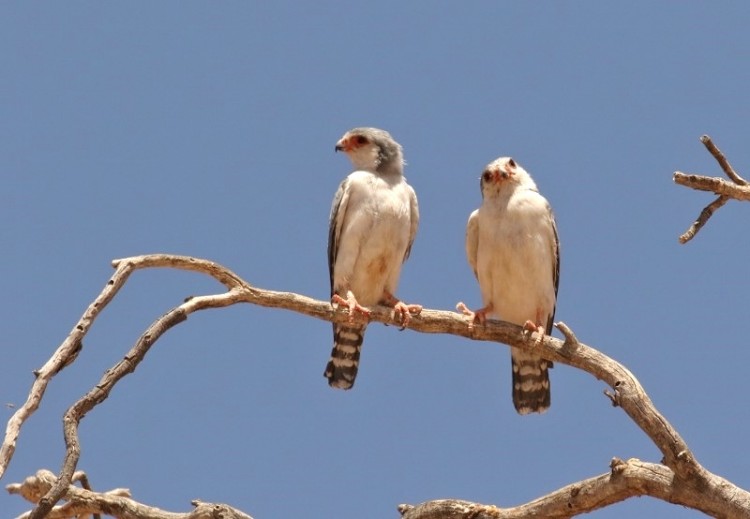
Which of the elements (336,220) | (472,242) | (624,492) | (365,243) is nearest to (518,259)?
(472,242)

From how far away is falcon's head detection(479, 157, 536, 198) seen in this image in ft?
36.9

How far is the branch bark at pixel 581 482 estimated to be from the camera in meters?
7.54

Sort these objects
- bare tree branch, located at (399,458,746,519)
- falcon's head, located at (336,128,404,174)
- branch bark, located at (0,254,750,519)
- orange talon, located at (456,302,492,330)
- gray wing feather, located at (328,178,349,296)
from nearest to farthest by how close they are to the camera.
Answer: branch bark, located at (0,254,750,519) < bare tree branch, located at (399,458,746,519) < orange talon, located at (456,302,492,330) < gray wing feather, located at (328,178,349,296) < falcon's head, located at (336,128,404,174)

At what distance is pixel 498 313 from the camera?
435 inches

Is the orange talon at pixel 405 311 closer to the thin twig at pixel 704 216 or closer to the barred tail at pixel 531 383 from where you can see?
the barred tail at pixel 531 383

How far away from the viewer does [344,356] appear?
11.5m

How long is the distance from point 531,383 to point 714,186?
314 centimetres

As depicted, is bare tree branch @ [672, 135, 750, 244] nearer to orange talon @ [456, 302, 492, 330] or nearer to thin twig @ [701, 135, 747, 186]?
thin twig @ [701, 135, 747, 186]

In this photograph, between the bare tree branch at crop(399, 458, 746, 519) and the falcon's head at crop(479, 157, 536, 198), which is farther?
the falcon's head at crop(479, 157, 536, 198)

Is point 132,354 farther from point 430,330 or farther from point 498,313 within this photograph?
A: point 498,313

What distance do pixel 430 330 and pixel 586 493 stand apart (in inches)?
97.7

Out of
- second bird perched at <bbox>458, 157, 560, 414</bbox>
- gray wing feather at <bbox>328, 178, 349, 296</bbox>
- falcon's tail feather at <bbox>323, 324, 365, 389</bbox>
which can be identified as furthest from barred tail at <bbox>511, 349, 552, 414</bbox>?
gray wing feather at <bbox>328, 178, 349, 296</bbox>

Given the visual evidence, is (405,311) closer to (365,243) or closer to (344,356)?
(365,243)

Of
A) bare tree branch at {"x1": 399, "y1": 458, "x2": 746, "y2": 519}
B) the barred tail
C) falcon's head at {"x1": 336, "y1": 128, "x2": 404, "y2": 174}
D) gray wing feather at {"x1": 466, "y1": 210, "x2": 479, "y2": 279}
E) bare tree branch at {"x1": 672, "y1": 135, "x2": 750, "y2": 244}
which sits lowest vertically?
bare tree branch at {"x1": 399, "y1": 458, "x2": 746, "y2": 519}
